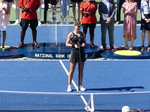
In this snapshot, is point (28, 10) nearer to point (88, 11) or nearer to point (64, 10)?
point (64, 10)

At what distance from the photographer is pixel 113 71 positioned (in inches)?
588

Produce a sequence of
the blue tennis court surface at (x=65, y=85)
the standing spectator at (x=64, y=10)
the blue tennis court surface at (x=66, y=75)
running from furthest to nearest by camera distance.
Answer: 1. the standing spectator at (x=64, y=10)
2. the blue tennis court surface at (x=66, y=75)
3. the blue tennis court surface at (x=65, y=85)

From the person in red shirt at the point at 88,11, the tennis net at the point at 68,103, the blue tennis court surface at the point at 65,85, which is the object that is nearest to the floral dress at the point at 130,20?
the person in red shirt at the point at 88,11

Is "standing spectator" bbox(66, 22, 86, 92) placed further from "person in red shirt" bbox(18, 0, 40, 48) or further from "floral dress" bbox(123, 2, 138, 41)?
"floral dress" bbox(123, 2, 138, 41)

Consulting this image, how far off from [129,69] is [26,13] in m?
4.22

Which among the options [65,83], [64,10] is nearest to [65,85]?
[65,83]

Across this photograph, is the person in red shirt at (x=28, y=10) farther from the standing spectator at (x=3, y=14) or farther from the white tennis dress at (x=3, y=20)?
the white tennis dress at (x=3, y=20)

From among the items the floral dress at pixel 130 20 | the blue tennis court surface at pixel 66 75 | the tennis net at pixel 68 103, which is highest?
the floral dress at pixel 130 20

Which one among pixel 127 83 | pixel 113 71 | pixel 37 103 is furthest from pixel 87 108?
pixel 113 71

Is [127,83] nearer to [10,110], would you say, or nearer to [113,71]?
[113,71]

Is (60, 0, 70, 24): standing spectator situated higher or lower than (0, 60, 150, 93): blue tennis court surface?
higher

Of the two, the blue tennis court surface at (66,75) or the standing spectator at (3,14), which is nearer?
the blue tennis court surface at (66,75)

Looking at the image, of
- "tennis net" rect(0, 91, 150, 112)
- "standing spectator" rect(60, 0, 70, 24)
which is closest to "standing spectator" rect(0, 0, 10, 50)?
"standing spectator" rect(60, 0, 70, 24)

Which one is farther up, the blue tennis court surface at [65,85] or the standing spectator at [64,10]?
the standing spectator at [64,10]
